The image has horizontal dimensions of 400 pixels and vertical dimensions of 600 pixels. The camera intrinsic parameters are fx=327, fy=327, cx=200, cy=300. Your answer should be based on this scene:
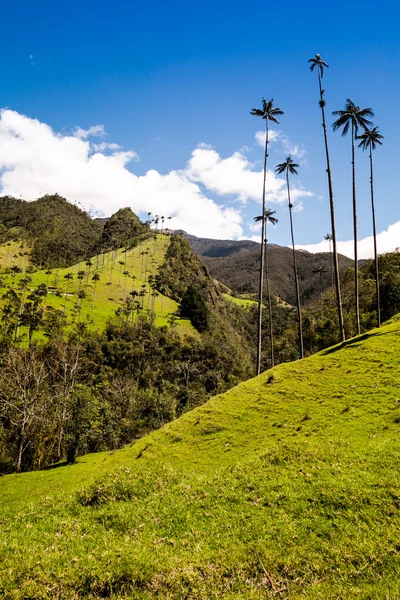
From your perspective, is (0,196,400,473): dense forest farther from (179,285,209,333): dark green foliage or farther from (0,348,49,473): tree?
(179,285,209,333): dark green foliage

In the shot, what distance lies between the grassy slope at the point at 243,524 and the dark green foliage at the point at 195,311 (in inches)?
5529

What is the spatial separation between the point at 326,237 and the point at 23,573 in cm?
12698

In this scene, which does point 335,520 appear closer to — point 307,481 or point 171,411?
point 307,481

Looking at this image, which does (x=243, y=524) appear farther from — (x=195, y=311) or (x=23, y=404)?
(x=195, y=311)

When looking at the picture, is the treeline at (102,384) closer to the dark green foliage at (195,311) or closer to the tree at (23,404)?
the tree at (23,404)

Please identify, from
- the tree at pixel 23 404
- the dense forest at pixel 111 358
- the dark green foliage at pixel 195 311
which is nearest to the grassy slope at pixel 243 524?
the dense forest at pixel 111 358

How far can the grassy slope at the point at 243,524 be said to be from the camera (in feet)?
26.2

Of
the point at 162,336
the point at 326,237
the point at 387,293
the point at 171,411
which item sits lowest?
the point at 171,411

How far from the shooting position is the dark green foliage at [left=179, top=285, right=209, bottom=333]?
161875mm

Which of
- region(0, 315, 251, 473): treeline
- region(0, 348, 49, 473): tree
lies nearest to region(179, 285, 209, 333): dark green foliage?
region(0, 315, 251, 473): treeline

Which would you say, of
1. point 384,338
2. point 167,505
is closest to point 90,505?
point 167,505

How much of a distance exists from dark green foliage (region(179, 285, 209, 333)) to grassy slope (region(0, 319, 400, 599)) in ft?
461

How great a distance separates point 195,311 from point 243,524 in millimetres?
152609

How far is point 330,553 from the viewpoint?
893 cm
